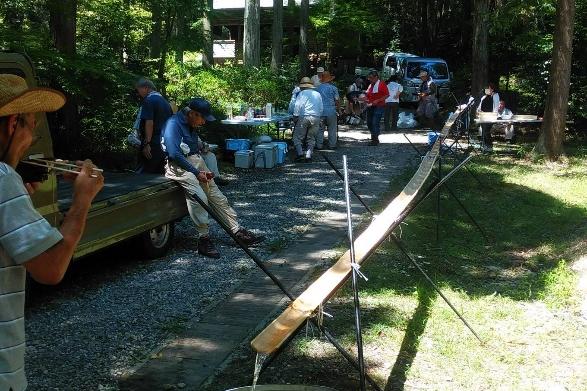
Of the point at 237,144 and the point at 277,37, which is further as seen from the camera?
the point at 277,37

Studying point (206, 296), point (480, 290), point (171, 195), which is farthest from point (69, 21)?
point (480, 290)

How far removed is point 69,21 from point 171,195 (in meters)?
5.42

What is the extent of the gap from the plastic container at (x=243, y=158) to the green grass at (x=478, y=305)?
4.07m

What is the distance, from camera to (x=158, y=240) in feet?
23.4

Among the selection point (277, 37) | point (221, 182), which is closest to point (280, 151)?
point (221, 182)

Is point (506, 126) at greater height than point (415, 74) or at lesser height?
lesser

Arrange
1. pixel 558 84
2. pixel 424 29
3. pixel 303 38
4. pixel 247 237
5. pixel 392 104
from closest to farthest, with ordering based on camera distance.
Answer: pixel 247 237 → pixel 558 84 → pixel 392 104 → pixel 303 38 → pixel 424 29

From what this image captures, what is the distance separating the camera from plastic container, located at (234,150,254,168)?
12.6 m

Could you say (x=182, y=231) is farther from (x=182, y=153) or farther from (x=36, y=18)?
(x=36, y=18)

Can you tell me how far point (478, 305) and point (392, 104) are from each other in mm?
12944

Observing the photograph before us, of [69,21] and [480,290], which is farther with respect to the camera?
[69,21]

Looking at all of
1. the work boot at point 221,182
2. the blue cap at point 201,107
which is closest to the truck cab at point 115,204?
the blue cap at point 201,107

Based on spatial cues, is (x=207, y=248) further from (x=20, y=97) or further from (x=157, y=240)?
(x=20, y=97)

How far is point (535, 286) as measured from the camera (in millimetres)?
6391
